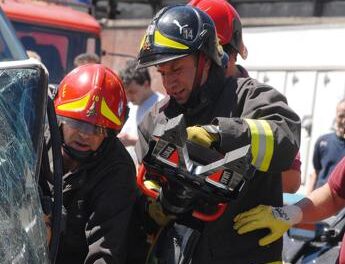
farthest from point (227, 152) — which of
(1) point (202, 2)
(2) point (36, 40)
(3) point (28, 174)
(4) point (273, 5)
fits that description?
(4) point (273, 5)

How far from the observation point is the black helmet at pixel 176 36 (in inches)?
107

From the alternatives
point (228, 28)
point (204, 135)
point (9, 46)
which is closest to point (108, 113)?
point (204, 135)

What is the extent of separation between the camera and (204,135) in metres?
2.52

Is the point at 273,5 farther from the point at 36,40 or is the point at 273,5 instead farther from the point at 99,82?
the point at 99,82

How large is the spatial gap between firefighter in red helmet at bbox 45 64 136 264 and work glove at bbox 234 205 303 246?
378 millimetres

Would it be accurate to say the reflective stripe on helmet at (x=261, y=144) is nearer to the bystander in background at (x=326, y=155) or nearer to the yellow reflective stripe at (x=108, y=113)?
the yellow reflective stripe at (x=108, y=113)

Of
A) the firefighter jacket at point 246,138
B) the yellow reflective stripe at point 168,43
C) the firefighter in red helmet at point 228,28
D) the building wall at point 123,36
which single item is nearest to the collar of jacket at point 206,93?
the firefighter jacket at point 246,138

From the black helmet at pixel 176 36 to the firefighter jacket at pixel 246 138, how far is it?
0.15 m

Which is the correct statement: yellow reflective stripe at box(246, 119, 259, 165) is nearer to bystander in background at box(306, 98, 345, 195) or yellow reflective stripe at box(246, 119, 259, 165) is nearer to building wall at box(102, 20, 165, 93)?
bystander in background at box(306, 98, 345, 195)

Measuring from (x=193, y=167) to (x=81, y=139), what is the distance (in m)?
0.66

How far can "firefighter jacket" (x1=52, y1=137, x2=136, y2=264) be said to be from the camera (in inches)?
110

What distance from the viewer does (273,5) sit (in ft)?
45.4

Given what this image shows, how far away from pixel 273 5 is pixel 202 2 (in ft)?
34.1

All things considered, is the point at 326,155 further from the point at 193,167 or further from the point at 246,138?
the point at 193,167
